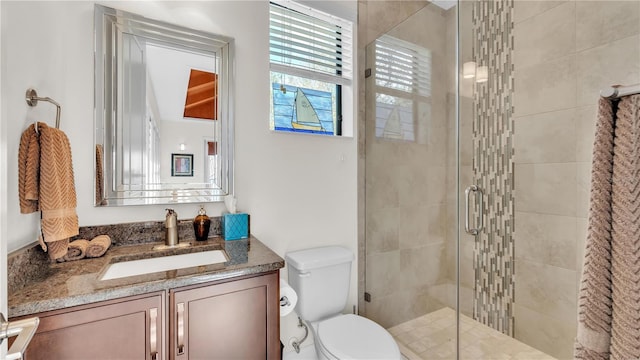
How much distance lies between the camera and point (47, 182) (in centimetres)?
102

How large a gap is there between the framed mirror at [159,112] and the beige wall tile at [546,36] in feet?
6.13

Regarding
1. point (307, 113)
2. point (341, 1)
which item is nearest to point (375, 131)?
point (307, 113)

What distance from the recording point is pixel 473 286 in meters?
1.99

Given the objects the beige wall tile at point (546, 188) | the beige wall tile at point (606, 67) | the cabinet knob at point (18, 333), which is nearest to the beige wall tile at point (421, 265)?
the beige wall tile at point (546, 188)

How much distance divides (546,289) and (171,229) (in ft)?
7.38

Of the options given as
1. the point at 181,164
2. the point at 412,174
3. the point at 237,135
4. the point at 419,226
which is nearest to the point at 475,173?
the point at 412,174

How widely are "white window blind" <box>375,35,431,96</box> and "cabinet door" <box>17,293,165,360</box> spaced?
6.02ft

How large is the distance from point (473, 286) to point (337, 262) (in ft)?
3.35

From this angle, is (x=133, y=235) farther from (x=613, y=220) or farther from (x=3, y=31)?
(x=613, y=220)

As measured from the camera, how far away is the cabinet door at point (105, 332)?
833 millimetres

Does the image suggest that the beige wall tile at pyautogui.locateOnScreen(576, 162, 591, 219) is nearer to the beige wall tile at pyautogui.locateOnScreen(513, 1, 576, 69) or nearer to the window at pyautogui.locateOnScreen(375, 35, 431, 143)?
the beige wall tile at pyautogui.locateOnScreen(513, 1, 576, 69)

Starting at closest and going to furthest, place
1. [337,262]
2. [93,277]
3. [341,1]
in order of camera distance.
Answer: [93,277], [337,262], [341,1]

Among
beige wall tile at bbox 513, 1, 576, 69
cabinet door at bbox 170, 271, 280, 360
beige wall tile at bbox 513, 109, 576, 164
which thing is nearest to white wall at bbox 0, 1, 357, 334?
cabinet door at bbox 170, 271, 280, 360

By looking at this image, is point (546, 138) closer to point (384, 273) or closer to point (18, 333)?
point (384, 273)
